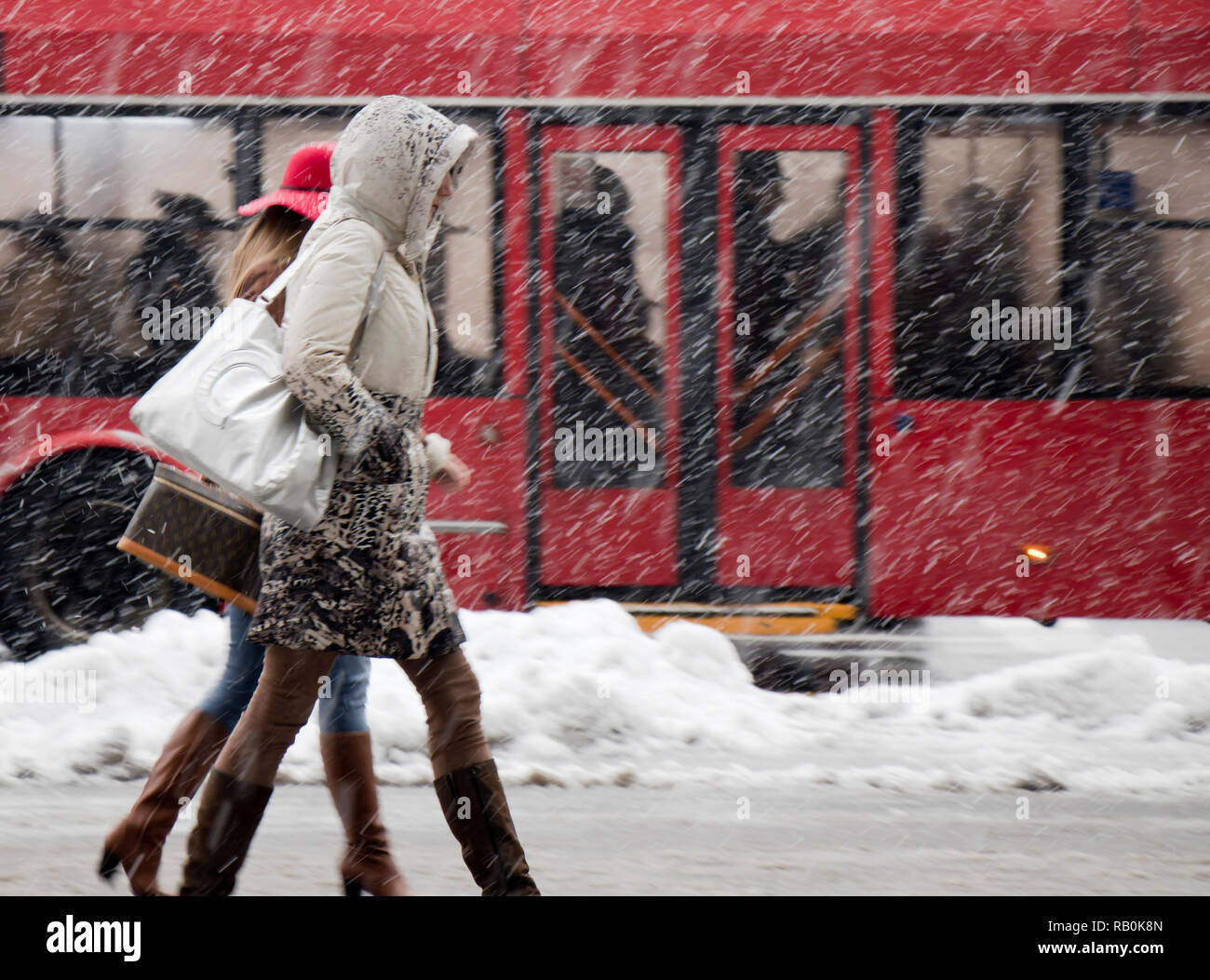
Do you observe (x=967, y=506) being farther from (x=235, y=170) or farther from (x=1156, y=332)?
(x=235, y=170)

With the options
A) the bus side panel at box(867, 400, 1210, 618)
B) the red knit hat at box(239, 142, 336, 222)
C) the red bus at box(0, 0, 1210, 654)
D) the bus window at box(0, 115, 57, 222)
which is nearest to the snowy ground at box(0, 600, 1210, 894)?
the bus side panel at box(867, 400, 1210, 618)

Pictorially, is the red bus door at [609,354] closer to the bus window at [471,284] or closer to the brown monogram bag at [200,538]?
the bus window at [471,284]

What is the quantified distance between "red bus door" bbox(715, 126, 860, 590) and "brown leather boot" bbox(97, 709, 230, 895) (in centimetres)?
360

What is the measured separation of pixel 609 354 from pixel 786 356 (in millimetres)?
862

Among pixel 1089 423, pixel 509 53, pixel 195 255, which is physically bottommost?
pixel 1089 423

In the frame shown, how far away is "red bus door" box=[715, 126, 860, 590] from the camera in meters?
6.84

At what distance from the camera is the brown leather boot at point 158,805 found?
3.65m

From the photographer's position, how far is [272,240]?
371cm

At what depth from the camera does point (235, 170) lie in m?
6.82

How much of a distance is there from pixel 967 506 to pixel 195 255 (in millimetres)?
3835

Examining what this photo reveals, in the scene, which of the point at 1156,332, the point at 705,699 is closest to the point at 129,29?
the point at 705,699

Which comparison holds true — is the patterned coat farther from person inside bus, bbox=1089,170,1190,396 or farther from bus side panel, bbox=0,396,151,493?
person inside bus, bbox=1089,170,1190,396

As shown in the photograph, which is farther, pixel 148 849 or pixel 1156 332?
pixel 1156 332

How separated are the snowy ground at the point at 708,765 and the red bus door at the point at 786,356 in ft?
2.19
